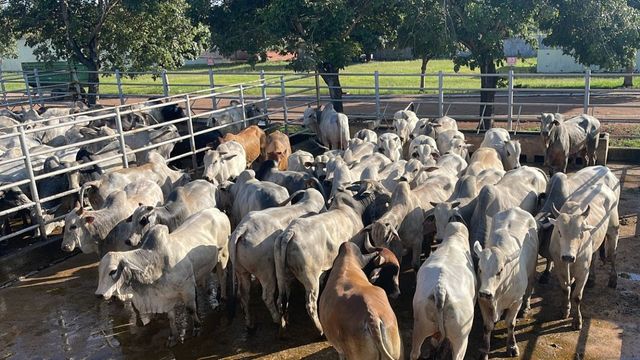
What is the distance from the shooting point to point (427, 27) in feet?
45.5

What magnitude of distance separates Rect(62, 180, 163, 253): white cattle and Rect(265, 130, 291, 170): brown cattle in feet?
10.5

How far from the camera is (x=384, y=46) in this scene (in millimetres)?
16812

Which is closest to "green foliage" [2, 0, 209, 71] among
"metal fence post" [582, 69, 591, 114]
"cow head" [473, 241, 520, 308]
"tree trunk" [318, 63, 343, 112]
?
"tree trunk" [318, 63, 343, 112]

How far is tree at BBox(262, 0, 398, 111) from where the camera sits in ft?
48.1

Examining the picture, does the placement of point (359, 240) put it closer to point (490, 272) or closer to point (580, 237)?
point (490, 272)

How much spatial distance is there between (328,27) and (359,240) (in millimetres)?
9149

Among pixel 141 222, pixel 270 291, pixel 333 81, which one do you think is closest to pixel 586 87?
Answer: pixel 333 81

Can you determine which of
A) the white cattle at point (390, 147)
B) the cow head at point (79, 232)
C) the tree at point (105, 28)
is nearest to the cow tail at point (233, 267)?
the cow head at point (79, 232)

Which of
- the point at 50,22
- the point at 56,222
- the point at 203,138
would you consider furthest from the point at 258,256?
the point at 50,22

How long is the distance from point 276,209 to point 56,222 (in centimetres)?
441

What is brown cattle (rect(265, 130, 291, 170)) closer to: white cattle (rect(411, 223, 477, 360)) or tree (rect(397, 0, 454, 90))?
tree (rect(397, 0, 454, 90))

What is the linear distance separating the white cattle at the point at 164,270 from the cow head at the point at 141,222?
646 millimetres

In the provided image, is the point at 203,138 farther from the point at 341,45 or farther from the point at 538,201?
the point at 538,201

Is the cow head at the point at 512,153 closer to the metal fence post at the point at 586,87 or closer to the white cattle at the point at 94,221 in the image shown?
the metal fence post at the point at 586,87
